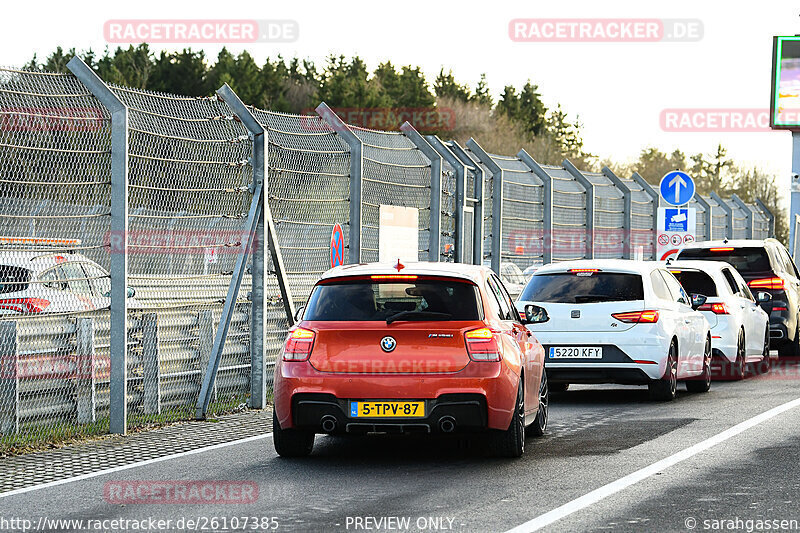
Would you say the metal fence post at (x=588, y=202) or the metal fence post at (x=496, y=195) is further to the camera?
the metal fence post at (x=588, y=202)

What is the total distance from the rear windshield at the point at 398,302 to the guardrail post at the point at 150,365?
3.09m

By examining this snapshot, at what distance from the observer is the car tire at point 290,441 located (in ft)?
32.9

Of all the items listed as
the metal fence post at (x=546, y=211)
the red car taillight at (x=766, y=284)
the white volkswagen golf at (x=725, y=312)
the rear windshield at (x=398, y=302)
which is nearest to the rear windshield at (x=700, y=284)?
the white volkswagen golf at (x=725, y=312)

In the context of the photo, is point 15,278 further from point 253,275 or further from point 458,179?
point 458,179

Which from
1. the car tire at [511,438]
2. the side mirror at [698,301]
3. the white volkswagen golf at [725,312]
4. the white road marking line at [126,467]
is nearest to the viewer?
the white road marking line at [126,467]

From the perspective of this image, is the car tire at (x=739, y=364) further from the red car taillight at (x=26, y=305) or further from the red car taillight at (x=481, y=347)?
the red car taillight at (x=26, y=305)

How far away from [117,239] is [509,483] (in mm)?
4408

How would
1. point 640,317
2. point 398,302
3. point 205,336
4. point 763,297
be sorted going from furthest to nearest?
1. point 763,297
2. point 640,317
3. point 205,336
4. point 398,302

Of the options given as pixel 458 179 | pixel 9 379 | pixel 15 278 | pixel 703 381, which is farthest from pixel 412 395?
pixel 458 179

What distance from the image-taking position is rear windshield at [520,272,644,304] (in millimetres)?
14641

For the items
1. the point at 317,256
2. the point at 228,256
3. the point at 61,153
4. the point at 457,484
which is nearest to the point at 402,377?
the point at 457,484

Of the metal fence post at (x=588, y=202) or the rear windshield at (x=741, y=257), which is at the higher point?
the metal fence post at (x=588, y=202)

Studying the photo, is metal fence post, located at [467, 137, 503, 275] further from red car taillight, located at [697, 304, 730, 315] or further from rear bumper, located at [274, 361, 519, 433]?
rear bumper, located at [274, 361, 519, 433]

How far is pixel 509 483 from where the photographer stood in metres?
8.77
